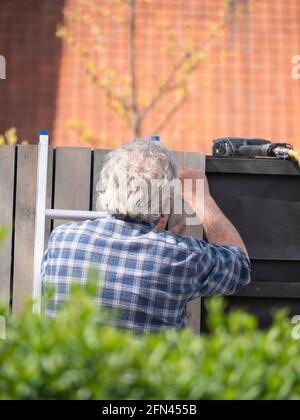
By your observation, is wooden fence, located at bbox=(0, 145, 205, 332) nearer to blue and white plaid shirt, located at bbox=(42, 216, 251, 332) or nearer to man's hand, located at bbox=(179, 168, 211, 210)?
man's hand, located at bbox=(179, 168, 211, 210)

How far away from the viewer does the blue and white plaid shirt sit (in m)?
2.83

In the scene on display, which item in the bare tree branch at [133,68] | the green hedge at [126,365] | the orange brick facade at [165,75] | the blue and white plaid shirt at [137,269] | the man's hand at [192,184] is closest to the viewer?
the green hedge at [126,365]

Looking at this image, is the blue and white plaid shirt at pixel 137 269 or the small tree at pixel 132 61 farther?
the small tree at pixel 132 61

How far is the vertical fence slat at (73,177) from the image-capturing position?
11.7 feet

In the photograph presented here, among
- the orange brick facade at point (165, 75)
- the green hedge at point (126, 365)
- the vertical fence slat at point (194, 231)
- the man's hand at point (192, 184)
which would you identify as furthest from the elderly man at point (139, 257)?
the orange brick facade at point (165, 75)

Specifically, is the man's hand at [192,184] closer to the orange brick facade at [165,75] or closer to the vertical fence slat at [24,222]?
the vertical fence slat at [24,222]

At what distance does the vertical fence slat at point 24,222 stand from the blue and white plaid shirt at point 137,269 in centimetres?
65

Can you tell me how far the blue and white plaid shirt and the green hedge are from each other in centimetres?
114

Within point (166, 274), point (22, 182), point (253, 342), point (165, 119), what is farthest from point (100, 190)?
point (165, 119)

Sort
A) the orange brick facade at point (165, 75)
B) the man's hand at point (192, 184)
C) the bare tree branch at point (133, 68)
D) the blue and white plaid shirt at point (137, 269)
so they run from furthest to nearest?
the orange brick facade at point (165, 75) → the bare tree branch at point (133, 68) → the man's hand at point (192, 184) → the blue and white plaid shirt at point (137, 269)

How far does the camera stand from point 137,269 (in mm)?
2828

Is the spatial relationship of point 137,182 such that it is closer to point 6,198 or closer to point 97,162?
point 97,162

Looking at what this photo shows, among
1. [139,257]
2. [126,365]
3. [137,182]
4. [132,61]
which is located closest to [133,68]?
[132,61]
